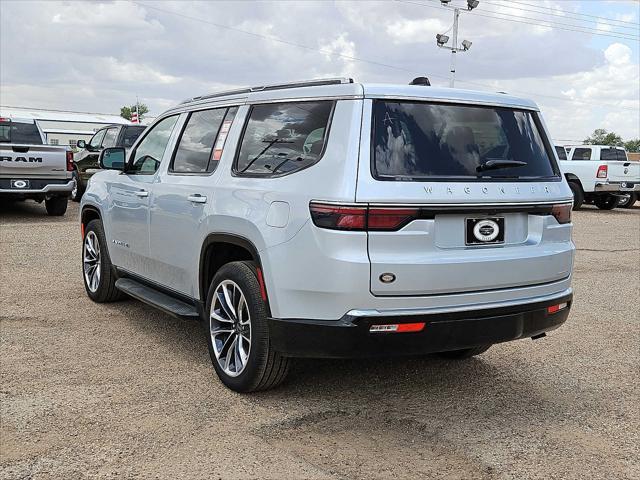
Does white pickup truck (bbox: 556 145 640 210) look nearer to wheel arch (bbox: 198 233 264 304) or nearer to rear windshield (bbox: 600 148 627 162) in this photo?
rear windshield (bbox: 600 148 627 162)

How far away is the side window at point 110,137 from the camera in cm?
1652

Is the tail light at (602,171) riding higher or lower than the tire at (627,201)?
higher

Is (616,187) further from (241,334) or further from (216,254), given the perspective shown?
(241,334)

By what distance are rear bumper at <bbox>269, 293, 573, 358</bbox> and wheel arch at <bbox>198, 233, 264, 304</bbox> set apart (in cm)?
65

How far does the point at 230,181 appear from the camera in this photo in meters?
4.36

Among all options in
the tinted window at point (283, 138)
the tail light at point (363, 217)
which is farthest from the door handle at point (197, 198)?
the tail light at point (363, 217)

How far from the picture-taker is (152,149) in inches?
225

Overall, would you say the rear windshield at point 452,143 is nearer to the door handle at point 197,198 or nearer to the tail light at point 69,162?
the door handle at point 197,198

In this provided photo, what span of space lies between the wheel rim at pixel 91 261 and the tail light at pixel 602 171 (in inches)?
645

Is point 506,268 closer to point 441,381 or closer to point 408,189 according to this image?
point 408,189

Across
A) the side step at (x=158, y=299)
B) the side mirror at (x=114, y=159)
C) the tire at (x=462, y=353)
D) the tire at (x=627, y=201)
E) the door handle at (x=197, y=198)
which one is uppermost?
the side mirror at (x=114, y=159)

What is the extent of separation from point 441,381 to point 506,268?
1.14 m

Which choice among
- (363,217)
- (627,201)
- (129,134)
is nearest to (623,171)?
(627,201)

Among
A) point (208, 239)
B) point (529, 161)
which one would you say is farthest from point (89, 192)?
point (529, 161)
